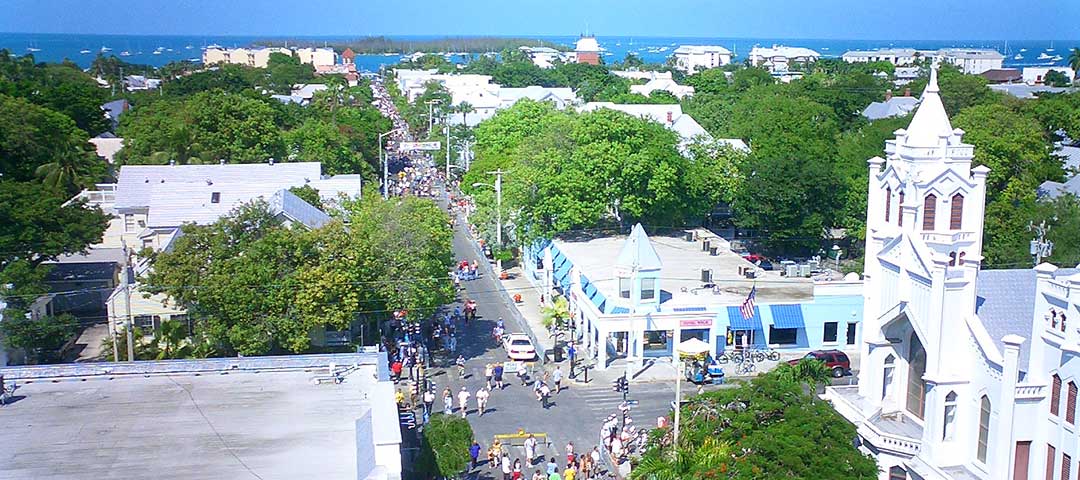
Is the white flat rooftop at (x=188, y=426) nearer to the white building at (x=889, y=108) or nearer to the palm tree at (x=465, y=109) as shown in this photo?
the palm tree at (x=465, y=109)

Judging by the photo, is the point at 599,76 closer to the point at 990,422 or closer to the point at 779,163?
the point at 779,163

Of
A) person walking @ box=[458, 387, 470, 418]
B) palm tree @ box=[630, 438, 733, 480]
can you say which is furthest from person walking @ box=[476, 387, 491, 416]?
palm tree @ box=[630, 438, 733, 480]

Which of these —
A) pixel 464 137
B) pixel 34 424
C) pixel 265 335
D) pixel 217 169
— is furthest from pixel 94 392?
pixel 464 137

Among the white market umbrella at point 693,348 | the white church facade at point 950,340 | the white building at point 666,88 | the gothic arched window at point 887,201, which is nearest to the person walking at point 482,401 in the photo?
the white market umbrella at point 693,348

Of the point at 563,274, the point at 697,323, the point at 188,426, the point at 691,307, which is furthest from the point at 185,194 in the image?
the point at 188,426

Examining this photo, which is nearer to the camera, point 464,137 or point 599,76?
point 464,137

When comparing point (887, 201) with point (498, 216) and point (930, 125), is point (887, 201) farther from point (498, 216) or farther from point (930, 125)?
point (498, 216)

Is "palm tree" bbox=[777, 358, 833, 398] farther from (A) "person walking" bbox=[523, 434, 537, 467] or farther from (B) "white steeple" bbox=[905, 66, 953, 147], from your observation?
(B) "white steeple" bbox=[905, 66, 953, 147]
